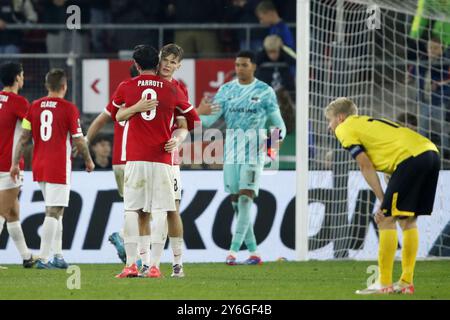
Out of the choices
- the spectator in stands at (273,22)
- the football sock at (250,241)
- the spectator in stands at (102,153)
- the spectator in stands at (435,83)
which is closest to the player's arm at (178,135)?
the football sock at (250,241)

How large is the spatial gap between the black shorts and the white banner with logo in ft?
16.8

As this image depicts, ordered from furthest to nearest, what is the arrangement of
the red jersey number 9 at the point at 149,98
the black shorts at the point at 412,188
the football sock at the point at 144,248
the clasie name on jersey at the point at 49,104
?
the clasie name on jersey at the point at 49,104
the football sock at the point at 144,248
the red jersey number 9 at the point at 149,98
the black shorts at the point at 412,188

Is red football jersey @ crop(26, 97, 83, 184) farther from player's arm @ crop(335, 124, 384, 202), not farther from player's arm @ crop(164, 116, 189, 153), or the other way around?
player's arm @ crop(335, 124, 384, 202)

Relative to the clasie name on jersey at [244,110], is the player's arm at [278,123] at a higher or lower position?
lower

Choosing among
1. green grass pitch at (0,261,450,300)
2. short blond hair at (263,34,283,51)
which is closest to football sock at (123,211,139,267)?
green grass pitch at (0,261,450,300)

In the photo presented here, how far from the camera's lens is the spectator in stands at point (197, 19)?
17.9 meters

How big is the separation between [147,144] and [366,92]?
5457 millimetres

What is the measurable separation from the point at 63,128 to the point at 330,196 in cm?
364

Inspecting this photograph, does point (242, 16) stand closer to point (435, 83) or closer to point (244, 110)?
point (435, 83)

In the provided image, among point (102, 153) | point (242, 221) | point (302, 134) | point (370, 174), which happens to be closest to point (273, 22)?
point (102, 153)

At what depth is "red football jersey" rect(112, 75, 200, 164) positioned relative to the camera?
1020 centimetres

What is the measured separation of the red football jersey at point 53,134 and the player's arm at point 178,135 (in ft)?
7.03

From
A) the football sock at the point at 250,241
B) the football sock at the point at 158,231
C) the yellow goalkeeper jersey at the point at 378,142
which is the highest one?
the yellow goalkeeper jersey at the point at 378,142

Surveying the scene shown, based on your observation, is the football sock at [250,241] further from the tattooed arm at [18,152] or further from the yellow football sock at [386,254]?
the yellow football sock at [386,254]
